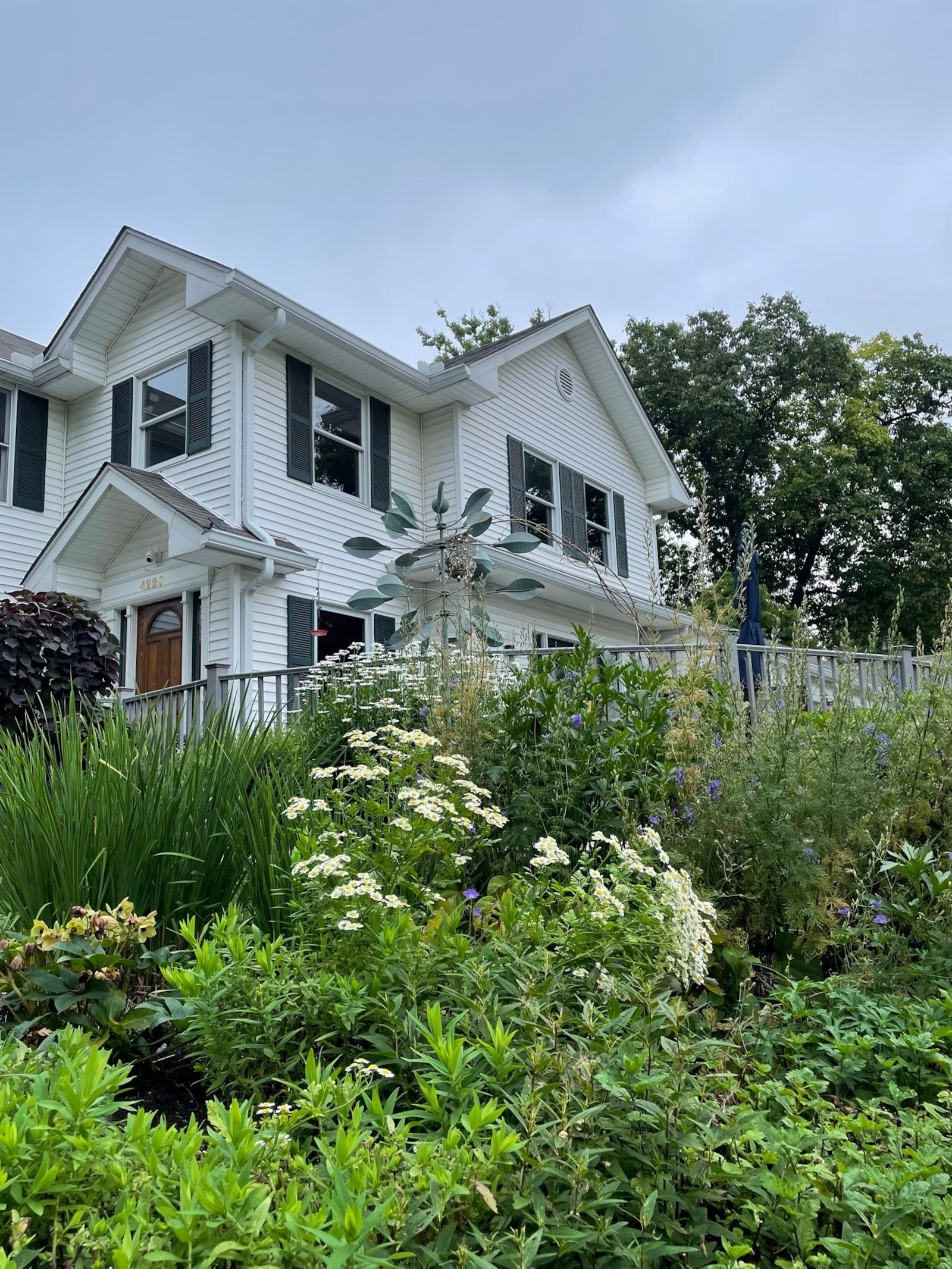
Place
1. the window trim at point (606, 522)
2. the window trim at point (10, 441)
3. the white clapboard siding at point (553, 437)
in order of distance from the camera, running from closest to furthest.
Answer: the window trim at point (10, 441) → the white clapboard siding at point (553, 437) → the window trim at point (606, 522)

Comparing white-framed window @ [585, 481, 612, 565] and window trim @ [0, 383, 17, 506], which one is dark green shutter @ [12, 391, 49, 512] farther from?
white-framed window @ [585, 481, 612, 565]

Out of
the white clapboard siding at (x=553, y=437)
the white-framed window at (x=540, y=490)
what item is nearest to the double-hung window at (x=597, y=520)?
the white clapboard siding at (x=553, y=437)

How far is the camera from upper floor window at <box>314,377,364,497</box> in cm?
1205

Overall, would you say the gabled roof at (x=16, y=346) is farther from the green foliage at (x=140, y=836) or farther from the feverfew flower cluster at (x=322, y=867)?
the feverfew flower cluster at (x=322, y=867)

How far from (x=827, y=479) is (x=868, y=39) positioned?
17077 millimetres

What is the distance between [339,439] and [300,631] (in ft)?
9.37

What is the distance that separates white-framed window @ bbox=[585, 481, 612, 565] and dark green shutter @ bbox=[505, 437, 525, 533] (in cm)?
203

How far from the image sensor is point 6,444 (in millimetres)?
12078

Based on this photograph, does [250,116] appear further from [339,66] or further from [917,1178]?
[917,1178]

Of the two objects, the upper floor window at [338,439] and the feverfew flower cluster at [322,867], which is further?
the upper floor window at [338,439]

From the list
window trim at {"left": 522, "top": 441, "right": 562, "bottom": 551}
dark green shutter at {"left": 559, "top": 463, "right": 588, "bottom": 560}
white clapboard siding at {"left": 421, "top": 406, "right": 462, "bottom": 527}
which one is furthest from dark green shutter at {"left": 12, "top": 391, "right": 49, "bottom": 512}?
dark green shutter at {"left": 559, "top": 463, "right": 588, "bottom": 560}

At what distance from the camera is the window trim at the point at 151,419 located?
11664 millimetres

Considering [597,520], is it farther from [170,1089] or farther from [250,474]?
[170,1089]

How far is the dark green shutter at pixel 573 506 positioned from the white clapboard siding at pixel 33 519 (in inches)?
306
